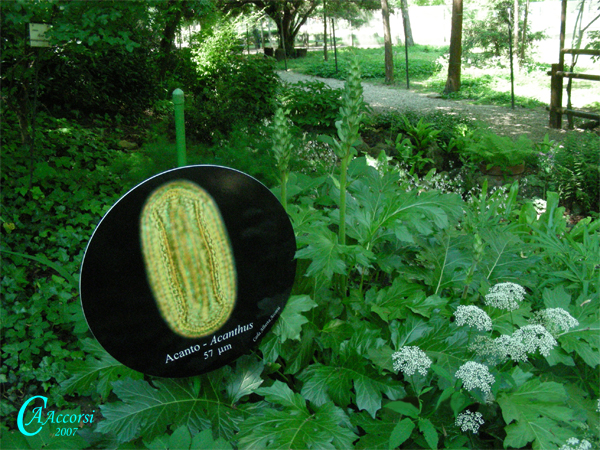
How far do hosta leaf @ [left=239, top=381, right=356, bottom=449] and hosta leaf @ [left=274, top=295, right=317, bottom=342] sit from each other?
0.74ft

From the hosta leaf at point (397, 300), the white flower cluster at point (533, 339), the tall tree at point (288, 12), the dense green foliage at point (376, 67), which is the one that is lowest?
the hosta leaf at point (397, 300)

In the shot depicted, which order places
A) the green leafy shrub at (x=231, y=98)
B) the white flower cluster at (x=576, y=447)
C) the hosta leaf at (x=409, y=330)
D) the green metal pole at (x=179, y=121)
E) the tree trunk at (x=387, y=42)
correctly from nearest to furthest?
1. the white flower cluster at (x=576, y=447)
2. the green metal pole at (x=179, y=121)
3. the hosta leaf at (x=409, y=330)
4. the green leafy shrub at (x=231, y=98)
5. the tree trunk at (x=387, y=42)

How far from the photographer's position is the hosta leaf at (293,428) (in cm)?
164

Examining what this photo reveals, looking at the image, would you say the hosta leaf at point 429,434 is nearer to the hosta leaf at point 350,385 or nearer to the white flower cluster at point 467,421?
the white flower cluster at point 467,421

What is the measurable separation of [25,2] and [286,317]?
10.8ft

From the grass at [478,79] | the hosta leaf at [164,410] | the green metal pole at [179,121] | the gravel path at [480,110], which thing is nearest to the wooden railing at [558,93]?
the gravel path at [480,110]

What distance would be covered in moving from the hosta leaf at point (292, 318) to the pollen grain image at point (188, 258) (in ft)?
0.85

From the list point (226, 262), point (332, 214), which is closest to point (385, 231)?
Answer: point (332, 214)

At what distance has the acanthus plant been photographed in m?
1.70

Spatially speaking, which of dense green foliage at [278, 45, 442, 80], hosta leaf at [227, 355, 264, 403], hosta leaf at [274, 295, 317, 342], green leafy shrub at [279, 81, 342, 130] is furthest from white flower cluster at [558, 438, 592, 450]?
dense green foliage at [278, 45, 442, 80]

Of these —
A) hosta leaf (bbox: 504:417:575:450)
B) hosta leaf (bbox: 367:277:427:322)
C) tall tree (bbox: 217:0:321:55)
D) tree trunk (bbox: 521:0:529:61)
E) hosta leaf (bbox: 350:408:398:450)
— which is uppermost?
tall tree (bbox: 217:0:321:55)

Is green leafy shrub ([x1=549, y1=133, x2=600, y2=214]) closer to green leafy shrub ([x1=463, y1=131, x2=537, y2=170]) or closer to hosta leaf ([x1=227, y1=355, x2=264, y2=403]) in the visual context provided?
green leafy shrub ([x1=463, y1=131, x2=537, y2=170])

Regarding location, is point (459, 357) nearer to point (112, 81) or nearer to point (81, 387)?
point (81, 387)

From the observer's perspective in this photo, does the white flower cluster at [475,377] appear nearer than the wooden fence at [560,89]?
Yes
